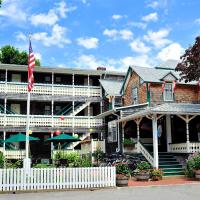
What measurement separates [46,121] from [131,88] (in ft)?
28.1

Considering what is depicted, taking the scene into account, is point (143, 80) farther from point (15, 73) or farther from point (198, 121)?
point (15, 73)

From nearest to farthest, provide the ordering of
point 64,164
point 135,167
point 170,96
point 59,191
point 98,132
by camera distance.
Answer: point 59,191, point 64,164, point 135,167, point 170,96, point 98,132

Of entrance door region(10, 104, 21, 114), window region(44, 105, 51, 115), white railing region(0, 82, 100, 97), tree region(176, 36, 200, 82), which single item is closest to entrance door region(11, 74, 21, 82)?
white railing region(0, 82, 100, 97)

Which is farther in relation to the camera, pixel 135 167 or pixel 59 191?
pixel 135 167

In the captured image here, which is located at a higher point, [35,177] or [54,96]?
[54,96]

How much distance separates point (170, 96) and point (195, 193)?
50.1 ft

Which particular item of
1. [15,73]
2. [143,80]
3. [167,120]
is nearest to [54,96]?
[15,73]

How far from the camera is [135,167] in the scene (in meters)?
23.2

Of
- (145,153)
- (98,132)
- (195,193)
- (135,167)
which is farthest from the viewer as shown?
(98,132)

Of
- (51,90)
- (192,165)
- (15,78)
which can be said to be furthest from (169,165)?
(15,78)

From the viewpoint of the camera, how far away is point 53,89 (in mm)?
37188

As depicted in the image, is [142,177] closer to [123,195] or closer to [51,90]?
[123,195]

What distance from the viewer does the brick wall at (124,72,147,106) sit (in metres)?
30.0

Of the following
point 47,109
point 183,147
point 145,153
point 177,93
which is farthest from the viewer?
point 47,109
